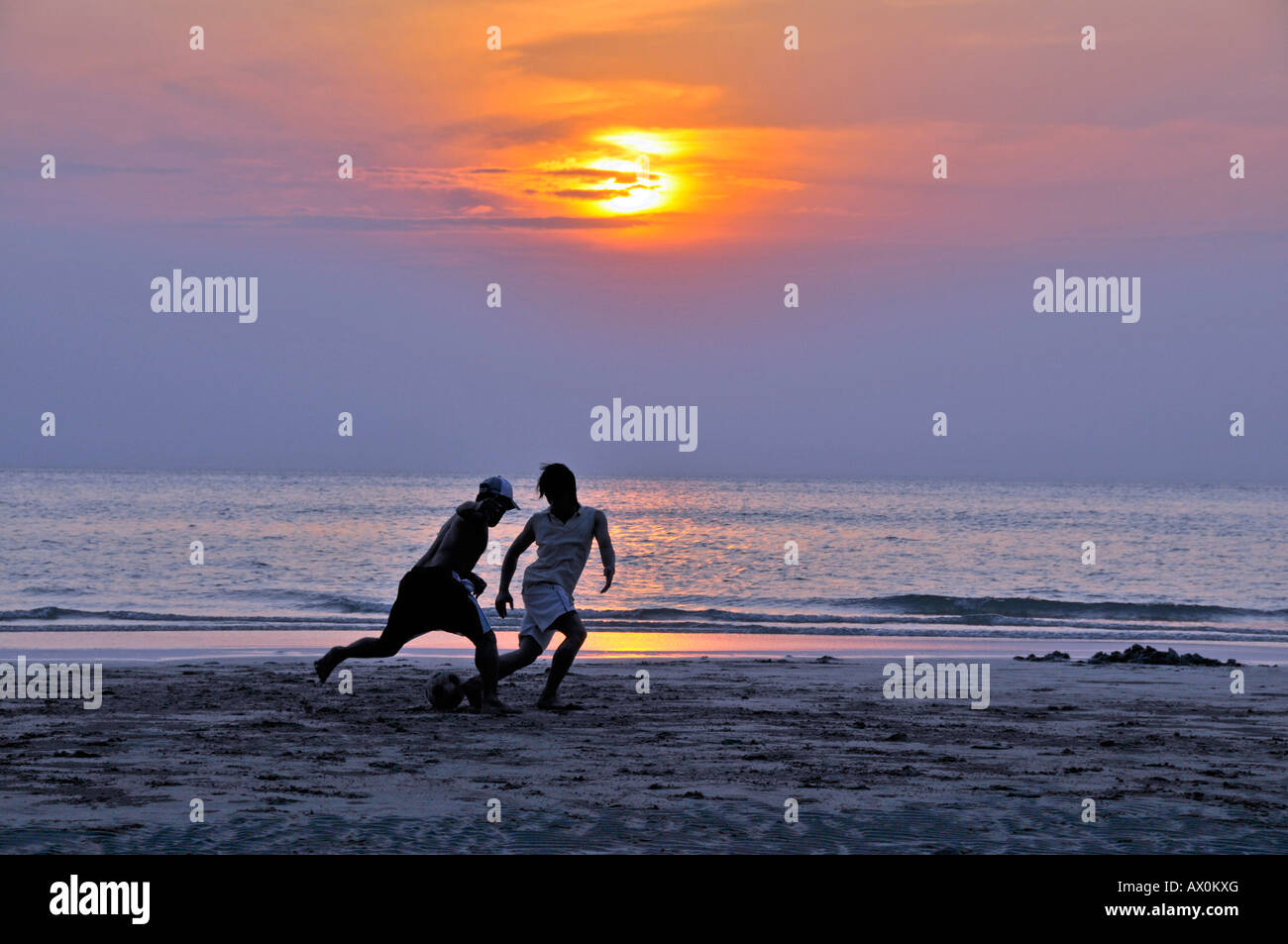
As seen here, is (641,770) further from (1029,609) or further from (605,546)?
(1029,609)

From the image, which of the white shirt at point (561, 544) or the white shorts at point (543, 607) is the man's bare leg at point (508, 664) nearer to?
the white shorts at point (543, 607)

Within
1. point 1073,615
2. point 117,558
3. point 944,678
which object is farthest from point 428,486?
point 944,678

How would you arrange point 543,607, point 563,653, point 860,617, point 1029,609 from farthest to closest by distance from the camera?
point 1029,609
point 860,617
point 563,653
point 543,607

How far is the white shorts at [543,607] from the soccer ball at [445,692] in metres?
0.75

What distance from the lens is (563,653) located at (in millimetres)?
9430

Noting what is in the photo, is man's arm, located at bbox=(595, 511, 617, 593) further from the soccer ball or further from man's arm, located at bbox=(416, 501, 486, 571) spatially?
the soccer ball

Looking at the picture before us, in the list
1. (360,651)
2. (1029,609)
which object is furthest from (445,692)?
(1029,609)

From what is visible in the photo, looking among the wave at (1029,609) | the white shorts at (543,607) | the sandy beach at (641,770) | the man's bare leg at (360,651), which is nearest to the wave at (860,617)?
the wave at (1029,609)

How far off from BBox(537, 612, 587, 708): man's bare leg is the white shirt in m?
0.22

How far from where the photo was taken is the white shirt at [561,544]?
30.2 feet

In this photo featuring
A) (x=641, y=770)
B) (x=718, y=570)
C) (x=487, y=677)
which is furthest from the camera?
(x=718, y=570)

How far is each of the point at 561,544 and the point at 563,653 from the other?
866 millimetres
